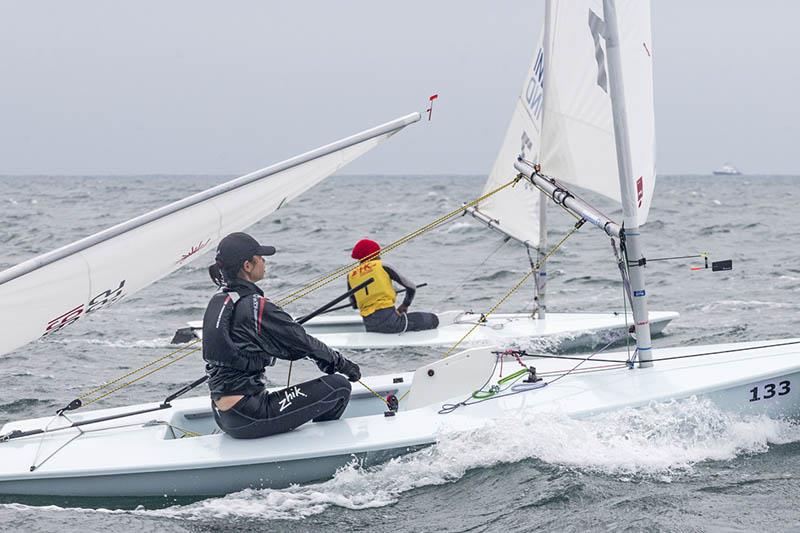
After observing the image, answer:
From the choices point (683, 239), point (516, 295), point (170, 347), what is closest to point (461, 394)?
point (170, 347)

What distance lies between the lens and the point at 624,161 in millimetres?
5516

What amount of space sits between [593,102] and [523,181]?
11.8 feet

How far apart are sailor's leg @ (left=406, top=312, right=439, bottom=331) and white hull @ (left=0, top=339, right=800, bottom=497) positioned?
2.77m

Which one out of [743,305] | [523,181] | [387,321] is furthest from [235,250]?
[743,305]

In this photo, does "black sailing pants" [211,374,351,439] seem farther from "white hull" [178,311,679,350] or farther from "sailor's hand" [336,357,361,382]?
"white hull" [178,311,679,350]

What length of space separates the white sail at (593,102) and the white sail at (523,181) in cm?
264

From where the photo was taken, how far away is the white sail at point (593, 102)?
222 inches

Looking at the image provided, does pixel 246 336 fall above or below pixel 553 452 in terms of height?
above

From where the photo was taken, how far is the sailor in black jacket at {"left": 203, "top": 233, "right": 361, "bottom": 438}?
4.69 meters

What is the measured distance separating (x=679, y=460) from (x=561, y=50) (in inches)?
115

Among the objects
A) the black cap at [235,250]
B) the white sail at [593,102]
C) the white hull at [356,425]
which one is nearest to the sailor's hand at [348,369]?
the white hull at [356,425]

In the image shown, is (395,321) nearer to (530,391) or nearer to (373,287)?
(373,287)

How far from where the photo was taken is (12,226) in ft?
84.0

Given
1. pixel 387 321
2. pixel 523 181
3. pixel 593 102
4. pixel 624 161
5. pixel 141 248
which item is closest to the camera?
pixel 141 248
